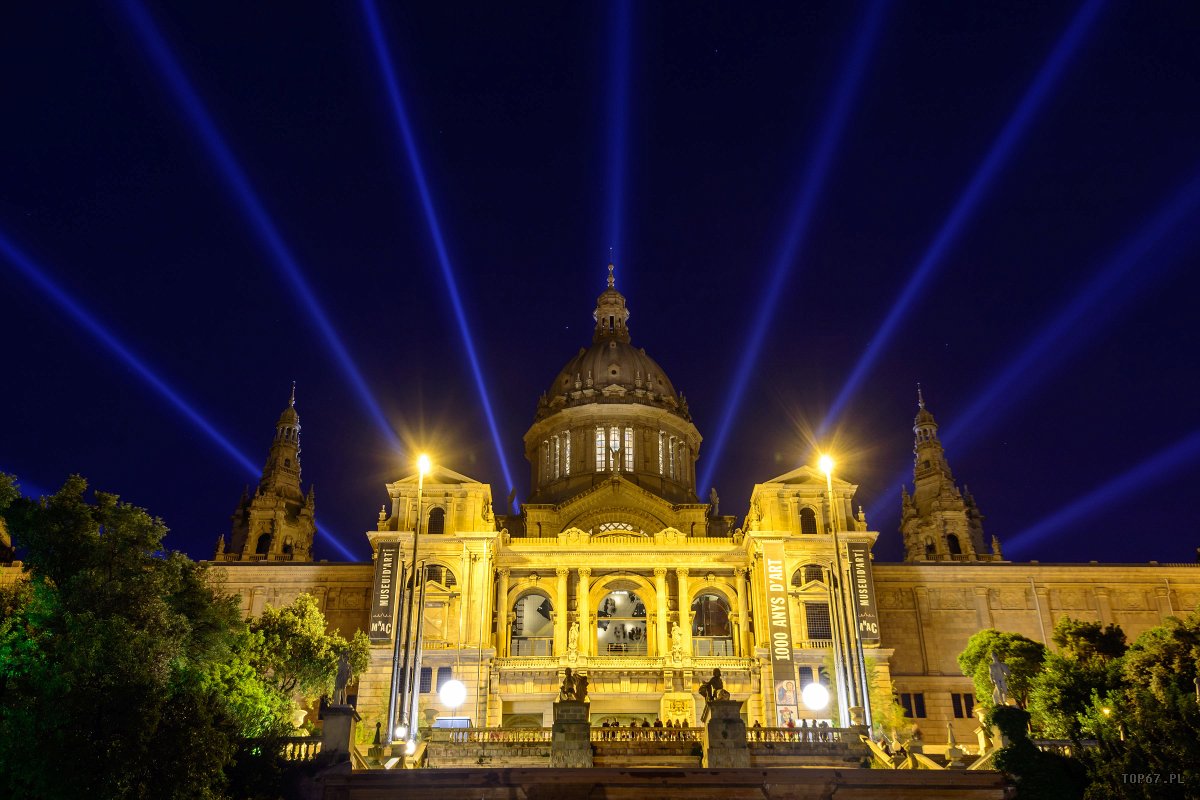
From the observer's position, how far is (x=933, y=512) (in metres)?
75.2

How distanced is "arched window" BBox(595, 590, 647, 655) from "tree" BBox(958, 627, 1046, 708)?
21.0 meters

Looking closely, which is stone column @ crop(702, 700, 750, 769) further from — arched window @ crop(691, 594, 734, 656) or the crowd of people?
arched window @ crop(691, 594, 734, 656)

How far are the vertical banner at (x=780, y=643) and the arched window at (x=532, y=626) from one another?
528 inches

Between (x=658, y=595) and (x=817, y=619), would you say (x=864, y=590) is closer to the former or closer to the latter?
(x=817, y=619)

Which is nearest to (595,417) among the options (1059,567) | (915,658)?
(915,658)

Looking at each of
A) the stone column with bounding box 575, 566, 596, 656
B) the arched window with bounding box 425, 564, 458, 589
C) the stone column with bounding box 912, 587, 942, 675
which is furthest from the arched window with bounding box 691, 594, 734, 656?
the arched window with bounding box 425, 564, 458, 589

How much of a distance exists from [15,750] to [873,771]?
2265 centimetres

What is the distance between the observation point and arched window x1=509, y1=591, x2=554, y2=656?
2261 inches

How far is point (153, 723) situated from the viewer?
23234 millimetres

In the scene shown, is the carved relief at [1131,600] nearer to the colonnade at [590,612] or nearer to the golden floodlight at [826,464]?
the colonnade at [590,612]

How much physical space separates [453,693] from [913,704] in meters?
30.7

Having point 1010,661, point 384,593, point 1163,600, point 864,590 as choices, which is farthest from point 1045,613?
point 384,593

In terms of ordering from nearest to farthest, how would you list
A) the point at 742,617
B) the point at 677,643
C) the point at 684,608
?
1. the point at 677,643
2. the point at 684,608
3. the point at 742,617

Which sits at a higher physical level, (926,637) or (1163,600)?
(1163,600)
